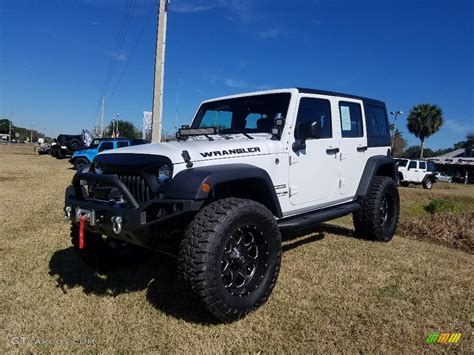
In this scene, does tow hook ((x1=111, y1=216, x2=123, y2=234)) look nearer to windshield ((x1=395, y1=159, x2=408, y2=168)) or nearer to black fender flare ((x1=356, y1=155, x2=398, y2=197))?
black fender flare ((x1=356, y1=155, x2=398, y2=197))

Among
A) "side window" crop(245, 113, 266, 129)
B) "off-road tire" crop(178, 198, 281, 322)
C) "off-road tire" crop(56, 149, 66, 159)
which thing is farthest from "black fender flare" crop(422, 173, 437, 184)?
"off-road tire" crop(178, 198, 281, 322)

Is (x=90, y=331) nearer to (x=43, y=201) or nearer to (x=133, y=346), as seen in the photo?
(x=133, y=346)

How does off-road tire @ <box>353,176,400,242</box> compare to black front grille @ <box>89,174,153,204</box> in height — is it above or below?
below

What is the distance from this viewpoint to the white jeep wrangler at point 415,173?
2661cm

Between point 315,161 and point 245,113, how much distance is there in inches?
38.5

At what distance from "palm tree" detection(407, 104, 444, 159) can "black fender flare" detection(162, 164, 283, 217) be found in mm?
52033

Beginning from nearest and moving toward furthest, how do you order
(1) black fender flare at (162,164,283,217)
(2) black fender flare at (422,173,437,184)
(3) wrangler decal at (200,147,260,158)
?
(1) black fender flare at (162,164,283,217), (3) wrangler decal at (200,147,260,158), (2) black fender flare at (422,173,437,184)

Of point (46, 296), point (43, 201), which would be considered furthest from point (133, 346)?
point (43, 201)

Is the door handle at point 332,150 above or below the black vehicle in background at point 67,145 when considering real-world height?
above

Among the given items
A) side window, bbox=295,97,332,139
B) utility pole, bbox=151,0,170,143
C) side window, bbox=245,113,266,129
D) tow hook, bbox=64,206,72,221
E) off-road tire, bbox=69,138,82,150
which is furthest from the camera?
off-road tire, bbox=69,138,82,150

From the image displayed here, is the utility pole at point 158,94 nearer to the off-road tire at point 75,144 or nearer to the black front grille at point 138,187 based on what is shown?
the black front grille at point 138,187

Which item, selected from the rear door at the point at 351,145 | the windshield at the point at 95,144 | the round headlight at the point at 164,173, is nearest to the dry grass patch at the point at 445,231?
the rear door at the point at 351,145

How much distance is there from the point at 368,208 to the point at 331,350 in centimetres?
307

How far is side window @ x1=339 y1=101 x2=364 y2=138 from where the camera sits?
5.21 meters
